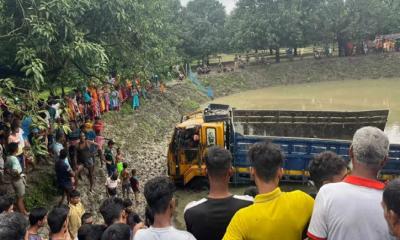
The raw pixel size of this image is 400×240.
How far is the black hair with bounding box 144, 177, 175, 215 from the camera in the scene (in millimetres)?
3412

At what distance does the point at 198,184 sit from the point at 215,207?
9.24 metres

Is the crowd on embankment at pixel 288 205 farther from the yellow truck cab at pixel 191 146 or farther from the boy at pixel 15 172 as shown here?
the yellow truck cab at pixel 191 146

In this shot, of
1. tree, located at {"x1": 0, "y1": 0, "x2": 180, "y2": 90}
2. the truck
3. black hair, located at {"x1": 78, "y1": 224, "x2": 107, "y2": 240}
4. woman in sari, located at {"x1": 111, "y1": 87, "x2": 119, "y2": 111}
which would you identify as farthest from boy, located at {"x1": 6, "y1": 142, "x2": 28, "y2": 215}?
woman in sari, located at {"x1": 111, "y1": 87, "x2": 119, "y2": 111}

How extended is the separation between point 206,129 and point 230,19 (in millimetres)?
31921

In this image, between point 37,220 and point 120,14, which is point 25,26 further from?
point 37,220

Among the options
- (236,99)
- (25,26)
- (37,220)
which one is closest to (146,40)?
(25,26)

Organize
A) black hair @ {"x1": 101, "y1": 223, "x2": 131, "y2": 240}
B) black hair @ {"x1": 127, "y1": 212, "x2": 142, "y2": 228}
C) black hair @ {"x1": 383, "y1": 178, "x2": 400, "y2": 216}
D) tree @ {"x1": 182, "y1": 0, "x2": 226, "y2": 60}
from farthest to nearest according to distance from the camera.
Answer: tree @ {"x1": 182, "y1": 0, "x2": 226, "y2": 60} → black hair @ {"x1": 127, "y1": 212, "x2": 142, "y2": 228} → black hair @ {"x1": 101, "y1": 223, "x2": 131, "y2": 240} → black hair @ {"x1": 383, "y1": 178, "x2": 400, "y2": 216}

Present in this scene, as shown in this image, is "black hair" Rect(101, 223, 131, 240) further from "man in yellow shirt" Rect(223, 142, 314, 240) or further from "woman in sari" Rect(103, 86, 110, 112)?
"woman in sari" Rect(103, 86, 110, 112)

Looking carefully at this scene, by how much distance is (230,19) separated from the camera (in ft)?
138

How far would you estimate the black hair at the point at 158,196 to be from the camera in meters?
3.41

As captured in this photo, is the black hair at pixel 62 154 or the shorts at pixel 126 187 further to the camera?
the shorts at pixel 126 187

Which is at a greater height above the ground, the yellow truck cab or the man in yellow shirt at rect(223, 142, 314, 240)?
the man in yellow shirt at rect(223, 142, 314, 240)

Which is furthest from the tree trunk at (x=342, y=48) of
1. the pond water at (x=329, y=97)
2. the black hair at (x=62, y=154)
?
the black hair at (x=62, y=154)

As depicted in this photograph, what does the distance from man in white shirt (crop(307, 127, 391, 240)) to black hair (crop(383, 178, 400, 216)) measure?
0.95 ft
